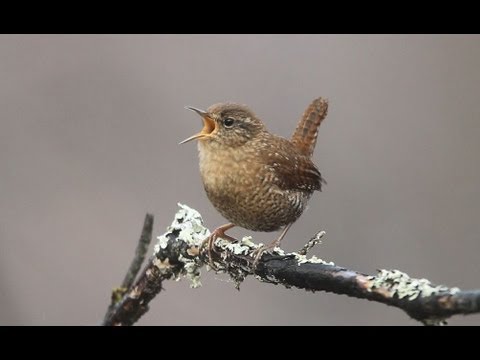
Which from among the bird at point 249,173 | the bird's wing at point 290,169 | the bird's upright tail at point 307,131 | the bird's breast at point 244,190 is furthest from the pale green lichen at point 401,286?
the bird's upright tail at point 307,131

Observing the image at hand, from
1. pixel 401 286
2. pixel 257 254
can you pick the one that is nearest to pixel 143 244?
pixel 257 254

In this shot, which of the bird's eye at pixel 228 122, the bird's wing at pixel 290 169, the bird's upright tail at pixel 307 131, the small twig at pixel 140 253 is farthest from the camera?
the bird's upright tail at pixel 307 131

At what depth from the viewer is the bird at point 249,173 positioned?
3377 mm

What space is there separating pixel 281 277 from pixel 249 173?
916mm

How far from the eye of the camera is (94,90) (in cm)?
639

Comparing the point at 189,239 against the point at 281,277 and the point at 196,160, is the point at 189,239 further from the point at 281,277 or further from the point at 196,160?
the point at 196,160

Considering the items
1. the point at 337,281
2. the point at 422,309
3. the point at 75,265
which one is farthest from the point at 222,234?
the point at 75,265

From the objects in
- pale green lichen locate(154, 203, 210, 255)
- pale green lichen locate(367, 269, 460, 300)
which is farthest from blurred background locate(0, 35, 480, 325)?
pale green lichen locate(367, 269, 460, 300)

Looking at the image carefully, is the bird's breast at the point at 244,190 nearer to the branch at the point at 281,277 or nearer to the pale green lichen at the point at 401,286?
the branch at the point at 281,277

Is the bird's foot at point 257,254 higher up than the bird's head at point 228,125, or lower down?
lower down

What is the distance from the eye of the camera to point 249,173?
136 inches

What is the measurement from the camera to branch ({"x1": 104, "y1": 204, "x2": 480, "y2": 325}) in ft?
5.98

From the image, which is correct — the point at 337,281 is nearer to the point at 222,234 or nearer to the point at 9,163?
the point at 222,234

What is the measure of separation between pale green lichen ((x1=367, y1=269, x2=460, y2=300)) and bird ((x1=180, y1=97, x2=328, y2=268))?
3.69 ft
